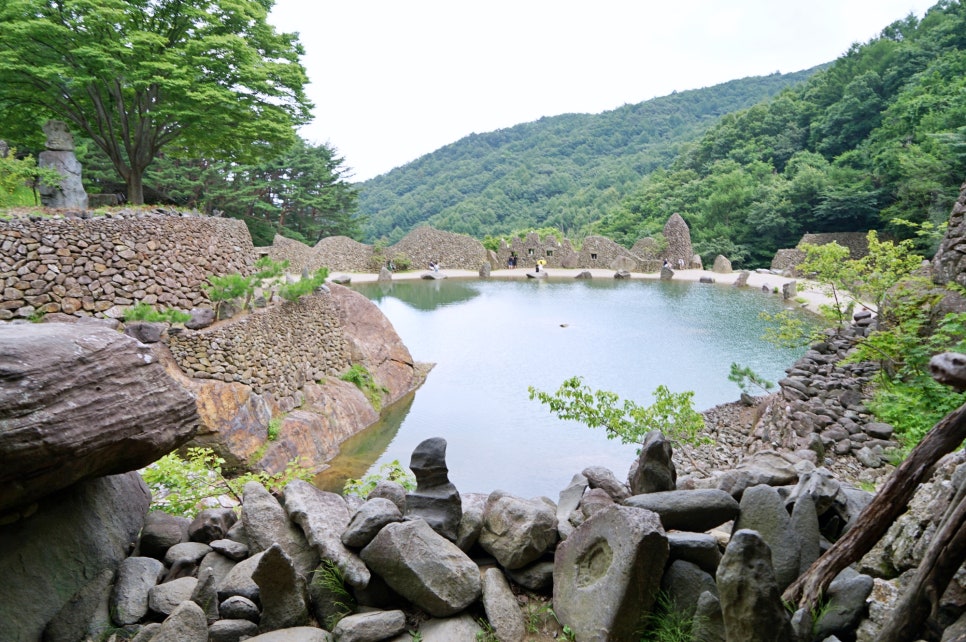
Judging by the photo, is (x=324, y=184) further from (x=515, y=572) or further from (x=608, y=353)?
(x=515, y=572)

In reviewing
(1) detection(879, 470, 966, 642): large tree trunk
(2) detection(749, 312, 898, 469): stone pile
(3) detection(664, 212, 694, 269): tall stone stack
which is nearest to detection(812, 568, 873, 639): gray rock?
(1) detection(879, 470, 966, 642): large tree trunk

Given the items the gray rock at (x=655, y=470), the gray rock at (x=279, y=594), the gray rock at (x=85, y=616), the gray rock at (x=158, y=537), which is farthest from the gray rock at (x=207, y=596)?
the gray rock at (x=655, y=470)

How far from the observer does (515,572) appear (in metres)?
3.25

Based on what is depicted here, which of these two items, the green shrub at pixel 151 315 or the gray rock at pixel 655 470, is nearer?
the gray rock at pixel 655 470

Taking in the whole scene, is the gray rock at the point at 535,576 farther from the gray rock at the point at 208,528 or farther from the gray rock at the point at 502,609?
the gray rock at the point at 208,528

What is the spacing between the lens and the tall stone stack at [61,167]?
1077 centimetres

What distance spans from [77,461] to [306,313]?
30.6ft

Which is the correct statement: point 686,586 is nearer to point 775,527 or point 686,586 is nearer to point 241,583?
point 775,527

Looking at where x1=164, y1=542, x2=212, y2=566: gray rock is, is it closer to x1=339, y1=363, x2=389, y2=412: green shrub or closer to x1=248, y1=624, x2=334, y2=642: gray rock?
x1=248, y1=624, x2=334, y2=642: gray rock

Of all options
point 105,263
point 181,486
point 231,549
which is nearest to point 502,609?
point 231,549

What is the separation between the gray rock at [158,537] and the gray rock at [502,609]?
196 centimetres

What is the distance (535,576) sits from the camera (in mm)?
3186

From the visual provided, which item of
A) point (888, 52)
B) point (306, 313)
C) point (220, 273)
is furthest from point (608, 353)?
point (888, 52)

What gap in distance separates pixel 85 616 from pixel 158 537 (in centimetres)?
62
